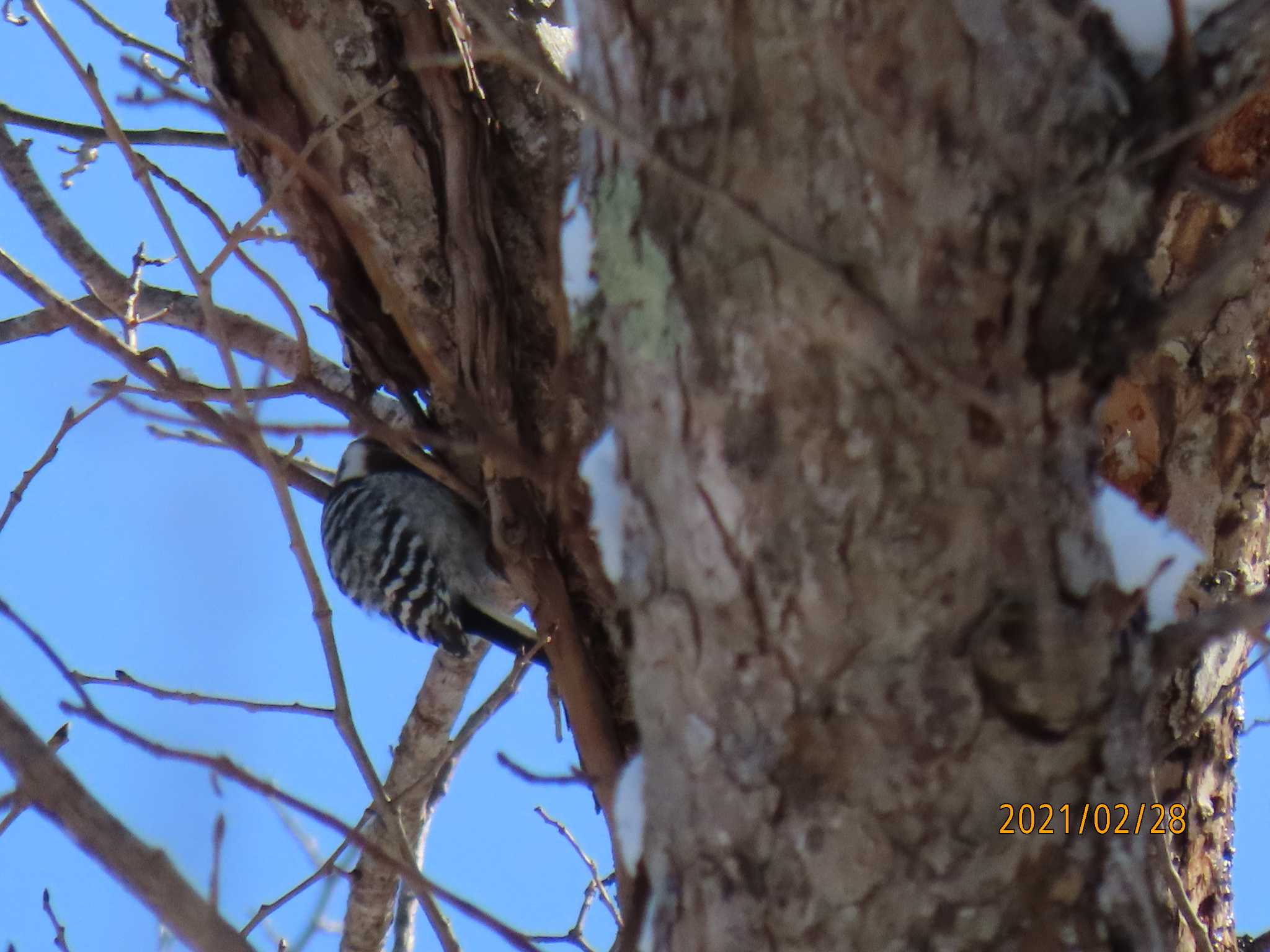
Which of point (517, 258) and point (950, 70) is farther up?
point (517, 258)

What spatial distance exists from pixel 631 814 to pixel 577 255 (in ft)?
1.55

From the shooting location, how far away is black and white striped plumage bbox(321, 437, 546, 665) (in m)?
2.82

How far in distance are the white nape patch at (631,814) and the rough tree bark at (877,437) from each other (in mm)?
20

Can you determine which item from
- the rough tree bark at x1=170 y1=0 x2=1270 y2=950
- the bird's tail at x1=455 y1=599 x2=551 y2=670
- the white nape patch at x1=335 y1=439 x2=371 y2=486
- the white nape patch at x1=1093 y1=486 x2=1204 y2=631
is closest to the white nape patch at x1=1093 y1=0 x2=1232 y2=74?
the rough tree bark at x1=170 y1=0 x2=1270 y2=950

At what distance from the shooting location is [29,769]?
1035mm

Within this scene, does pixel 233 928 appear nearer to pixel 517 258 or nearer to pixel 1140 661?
pixel 1140 661

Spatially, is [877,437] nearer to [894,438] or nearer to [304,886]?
[894,438]

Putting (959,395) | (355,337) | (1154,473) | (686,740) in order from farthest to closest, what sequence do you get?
(355,337), (1154,473), (686,740), (959,395)

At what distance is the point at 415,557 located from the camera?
2992 millimetres

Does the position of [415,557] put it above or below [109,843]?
above

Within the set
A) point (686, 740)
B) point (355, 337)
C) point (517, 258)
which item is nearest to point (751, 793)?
point (686, 740)

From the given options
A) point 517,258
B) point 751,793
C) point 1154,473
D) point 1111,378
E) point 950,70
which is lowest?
point 751,793

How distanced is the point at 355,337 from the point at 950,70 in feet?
4.52
